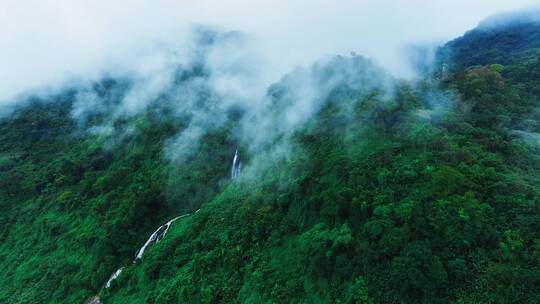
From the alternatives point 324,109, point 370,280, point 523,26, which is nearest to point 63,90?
point 324,109

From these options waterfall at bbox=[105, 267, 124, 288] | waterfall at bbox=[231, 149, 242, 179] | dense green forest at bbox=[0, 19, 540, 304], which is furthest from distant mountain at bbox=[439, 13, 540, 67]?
waterfall at bbox=[105, 267, 124, 288]

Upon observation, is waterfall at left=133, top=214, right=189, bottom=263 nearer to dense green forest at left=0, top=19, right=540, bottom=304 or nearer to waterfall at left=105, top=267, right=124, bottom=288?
dense green forest at left=0, top=19, right=540, bottom=304

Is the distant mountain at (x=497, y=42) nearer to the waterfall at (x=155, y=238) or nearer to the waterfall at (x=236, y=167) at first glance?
the waterfall at (x=236, y=167)

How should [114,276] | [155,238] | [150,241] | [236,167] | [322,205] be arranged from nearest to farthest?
[322,205], [114,276], [150,241], [155,238], [236,167]

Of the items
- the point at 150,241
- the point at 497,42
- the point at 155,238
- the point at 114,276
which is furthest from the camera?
the point at 497,42

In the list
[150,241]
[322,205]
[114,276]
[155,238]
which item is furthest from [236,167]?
[322,205]

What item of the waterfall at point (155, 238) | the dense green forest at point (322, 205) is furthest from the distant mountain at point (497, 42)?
the waterfall at point (155, 238)

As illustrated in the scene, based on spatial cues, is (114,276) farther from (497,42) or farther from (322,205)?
(497,42)

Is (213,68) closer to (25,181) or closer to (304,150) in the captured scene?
(25,181)

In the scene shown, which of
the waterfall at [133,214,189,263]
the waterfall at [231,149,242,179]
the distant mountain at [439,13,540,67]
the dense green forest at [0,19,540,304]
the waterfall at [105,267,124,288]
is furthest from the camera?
the distant mountain at [439,13,540,67]
